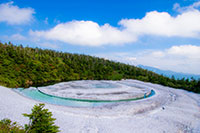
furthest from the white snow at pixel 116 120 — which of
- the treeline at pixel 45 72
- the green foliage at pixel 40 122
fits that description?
the treeline at pixel 45 72

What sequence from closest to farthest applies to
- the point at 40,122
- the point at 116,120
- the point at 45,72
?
the point at 40,122
the point at 116,120
the point at 45,72

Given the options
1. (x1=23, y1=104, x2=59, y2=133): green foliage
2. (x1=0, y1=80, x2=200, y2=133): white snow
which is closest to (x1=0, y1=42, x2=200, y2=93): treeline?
(x1=0, y1=80, x2=200, y2=133): white snow

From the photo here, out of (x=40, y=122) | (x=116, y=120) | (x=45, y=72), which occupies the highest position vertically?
(x=45, y=72)

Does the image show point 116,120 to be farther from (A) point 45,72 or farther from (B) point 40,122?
(A) point 45,72

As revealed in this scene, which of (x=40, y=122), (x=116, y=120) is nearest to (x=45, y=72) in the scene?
(x=116, y=120)

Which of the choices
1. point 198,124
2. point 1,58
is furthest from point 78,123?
point 1,58

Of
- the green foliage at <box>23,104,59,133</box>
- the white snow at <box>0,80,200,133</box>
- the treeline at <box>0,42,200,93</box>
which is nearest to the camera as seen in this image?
the green foliage at <box>23,104,59,133</box>

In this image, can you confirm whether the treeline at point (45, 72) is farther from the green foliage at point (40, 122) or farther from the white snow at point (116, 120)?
the green foliage at point (40, 122)

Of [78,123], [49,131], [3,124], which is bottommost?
[78,123]

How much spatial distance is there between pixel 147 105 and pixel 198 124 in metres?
6.02

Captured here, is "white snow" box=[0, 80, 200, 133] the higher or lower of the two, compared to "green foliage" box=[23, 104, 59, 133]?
lower

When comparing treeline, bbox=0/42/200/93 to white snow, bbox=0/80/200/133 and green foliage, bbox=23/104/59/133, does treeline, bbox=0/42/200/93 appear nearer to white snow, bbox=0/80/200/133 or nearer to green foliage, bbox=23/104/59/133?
white snow, bbox=0/80/200/133

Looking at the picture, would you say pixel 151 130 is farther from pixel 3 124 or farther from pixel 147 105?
pixel 3 124

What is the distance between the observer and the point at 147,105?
17.8m
